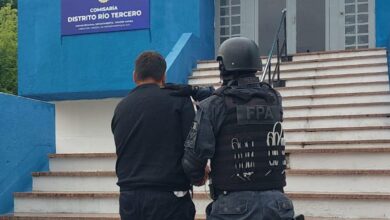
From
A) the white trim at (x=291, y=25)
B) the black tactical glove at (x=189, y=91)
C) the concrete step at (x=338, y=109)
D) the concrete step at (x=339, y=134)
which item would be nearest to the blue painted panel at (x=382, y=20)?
the white trim at (x=291, y=25)

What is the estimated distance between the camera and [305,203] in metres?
4.87

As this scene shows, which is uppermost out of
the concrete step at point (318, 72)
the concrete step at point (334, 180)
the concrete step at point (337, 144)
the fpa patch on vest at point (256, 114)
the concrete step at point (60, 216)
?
the concrete step at point (318, 72)

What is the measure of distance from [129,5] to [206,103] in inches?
283

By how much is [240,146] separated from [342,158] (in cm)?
290

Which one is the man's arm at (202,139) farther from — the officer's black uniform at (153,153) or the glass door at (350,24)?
the glass door at (350,24)

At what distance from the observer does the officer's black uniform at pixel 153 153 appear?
300 cm

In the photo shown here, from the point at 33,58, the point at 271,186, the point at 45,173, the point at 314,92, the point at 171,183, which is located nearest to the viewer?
the point at 271,186

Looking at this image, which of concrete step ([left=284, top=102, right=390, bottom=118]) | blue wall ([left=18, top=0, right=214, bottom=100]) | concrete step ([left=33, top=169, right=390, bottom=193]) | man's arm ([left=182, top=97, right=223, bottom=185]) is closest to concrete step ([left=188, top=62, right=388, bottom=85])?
concrete step ([left=284, top=102, right=390, bottom=118])

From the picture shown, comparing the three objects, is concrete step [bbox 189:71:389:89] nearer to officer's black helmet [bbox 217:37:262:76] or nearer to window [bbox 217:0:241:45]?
window [bbox 217:0:241:45]

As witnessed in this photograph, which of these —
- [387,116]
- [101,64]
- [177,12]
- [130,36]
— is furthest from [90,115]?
[387,116]

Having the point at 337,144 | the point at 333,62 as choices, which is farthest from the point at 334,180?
the point at 333,62

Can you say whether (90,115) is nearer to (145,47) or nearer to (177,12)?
(145,47)

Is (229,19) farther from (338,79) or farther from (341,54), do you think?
(338,79)

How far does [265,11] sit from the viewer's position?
1055 cm
